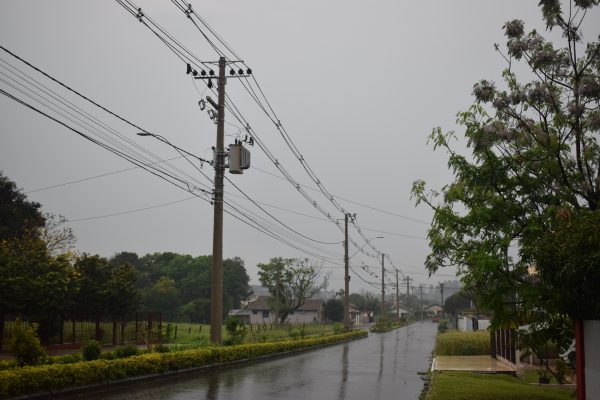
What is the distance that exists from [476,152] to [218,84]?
14.1 m

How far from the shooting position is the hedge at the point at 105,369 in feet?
39.1

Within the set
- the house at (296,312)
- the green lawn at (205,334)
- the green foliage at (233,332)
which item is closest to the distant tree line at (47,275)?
the green lawn at (205,334)

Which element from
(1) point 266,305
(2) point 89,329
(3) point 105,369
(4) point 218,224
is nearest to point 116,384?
(3) point 105,369

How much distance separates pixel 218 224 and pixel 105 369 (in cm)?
864

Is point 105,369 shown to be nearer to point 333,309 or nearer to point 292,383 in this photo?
point 292,383

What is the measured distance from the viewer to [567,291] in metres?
8.66

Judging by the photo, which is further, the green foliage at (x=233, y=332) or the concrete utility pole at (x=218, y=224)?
the green foliage at (x=233, y=332)

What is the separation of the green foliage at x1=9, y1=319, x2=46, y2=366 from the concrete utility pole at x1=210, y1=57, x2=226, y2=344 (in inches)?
346

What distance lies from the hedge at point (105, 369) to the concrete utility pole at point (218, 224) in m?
1.13

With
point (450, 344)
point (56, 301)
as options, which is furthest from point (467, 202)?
point (56, 301)

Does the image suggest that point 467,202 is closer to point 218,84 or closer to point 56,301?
point 218,84

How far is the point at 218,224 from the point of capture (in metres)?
22.4

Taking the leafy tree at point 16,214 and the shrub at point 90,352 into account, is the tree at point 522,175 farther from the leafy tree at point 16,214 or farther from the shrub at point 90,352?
the leafy tree at point 16,214

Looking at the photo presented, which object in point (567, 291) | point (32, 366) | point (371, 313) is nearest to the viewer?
point (567, 291)
